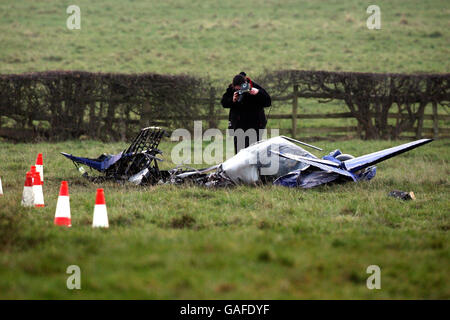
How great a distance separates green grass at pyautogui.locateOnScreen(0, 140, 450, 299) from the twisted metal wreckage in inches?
12.5

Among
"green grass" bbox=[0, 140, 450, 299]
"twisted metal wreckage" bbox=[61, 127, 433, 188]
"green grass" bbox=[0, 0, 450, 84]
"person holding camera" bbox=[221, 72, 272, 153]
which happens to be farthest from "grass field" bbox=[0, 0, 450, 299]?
"green grass" bbox=[0, 0, 450, 84]

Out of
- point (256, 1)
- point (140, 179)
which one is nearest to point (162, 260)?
point (140, 179)

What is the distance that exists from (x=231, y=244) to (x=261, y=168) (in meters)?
3.78

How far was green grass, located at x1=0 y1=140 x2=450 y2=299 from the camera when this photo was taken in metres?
4.23

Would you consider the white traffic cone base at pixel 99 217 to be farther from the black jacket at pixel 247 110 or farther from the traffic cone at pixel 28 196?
the black jacket at pixel 247 110

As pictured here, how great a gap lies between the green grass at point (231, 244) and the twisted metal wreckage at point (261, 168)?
317mm

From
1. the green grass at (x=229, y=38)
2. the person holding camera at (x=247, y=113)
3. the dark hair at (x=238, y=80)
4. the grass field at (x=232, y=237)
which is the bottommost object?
the grass field at (x=232, y=237)

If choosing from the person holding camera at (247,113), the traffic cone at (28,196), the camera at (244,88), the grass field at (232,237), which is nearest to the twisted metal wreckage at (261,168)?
the grass field at (232,237)

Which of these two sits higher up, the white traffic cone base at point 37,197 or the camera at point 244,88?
the camera at point 244,88

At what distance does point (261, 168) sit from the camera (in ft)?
28.9

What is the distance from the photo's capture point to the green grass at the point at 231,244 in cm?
423

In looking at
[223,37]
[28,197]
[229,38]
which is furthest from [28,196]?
[223,37]
